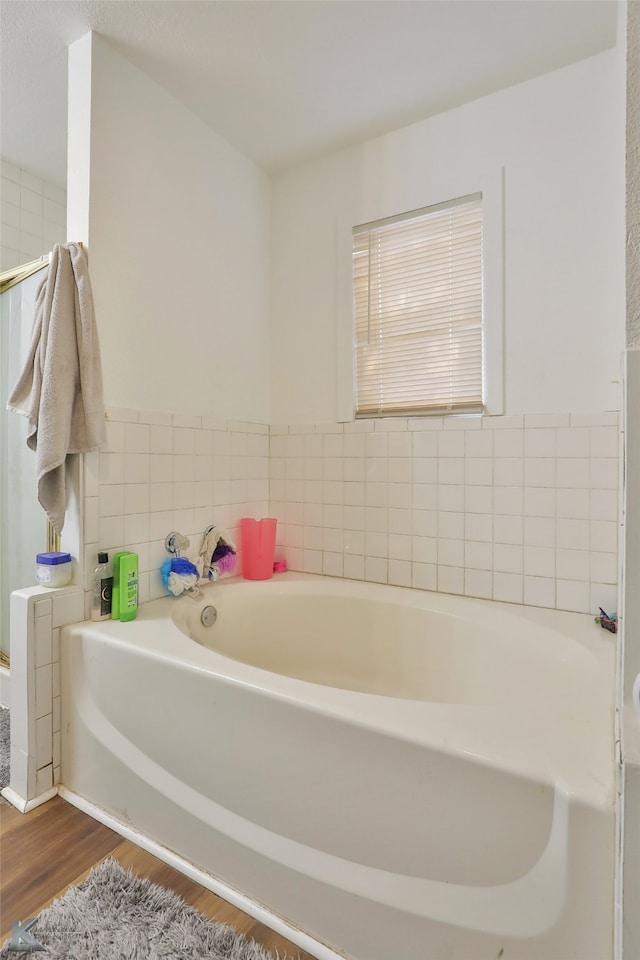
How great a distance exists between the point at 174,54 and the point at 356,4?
0.66m

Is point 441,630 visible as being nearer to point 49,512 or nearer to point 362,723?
point 362,723

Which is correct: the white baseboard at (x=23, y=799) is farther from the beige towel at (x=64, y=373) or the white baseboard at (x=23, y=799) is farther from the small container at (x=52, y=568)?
the beige towel at (x=64, y=373)

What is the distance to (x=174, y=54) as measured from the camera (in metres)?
1.65

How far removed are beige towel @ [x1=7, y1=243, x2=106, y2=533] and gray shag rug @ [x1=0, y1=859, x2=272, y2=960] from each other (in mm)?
Answer: 1003

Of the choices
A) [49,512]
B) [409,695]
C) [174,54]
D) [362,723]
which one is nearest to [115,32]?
[174,54]

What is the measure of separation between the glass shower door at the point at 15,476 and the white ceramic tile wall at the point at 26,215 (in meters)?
0.43

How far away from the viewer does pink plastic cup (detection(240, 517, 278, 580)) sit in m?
2.10

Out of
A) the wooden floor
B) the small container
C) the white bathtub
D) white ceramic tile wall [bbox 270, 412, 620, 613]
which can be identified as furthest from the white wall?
the wooden floor

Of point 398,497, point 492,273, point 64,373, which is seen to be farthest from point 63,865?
point 492,273

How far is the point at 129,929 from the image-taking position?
3.40 ft

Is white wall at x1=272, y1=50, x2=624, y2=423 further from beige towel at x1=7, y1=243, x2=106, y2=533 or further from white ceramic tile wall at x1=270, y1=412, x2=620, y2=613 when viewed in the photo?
beige towel at x1=7, y1=243, x2=106, y2=533

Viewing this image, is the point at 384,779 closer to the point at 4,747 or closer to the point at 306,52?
the point at 4,747

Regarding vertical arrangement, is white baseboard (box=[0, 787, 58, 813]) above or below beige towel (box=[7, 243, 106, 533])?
below

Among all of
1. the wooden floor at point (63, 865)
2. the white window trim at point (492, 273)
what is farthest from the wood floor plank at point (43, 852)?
the white window trim at point (492, 273)
